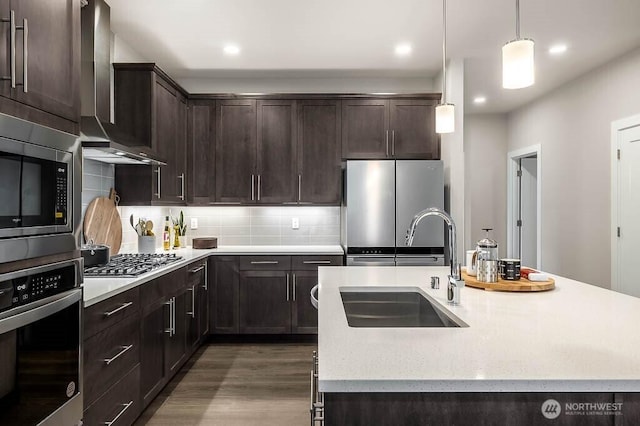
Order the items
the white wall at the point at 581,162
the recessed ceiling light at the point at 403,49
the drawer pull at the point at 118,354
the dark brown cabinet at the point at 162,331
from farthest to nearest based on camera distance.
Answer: the white wall at the point at 581,162, the recessed ceiling light at the point at 403,49, the dark brown cabinet at the point at 162,331, the drawer pull at the point at 118,354

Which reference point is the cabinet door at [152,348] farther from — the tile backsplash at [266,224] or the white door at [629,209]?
the white door at [629,209]

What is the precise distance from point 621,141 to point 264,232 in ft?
12.0

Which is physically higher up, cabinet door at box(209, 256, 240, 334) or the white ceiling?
the white ceiling

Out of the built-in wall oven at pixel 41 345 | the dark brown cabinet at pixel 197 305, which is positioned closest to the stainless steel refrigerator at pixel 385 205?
the dark brown cabinet at pixel 197 305

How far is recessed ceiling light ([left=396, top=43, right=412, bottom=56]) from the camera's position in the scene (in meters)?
3.62

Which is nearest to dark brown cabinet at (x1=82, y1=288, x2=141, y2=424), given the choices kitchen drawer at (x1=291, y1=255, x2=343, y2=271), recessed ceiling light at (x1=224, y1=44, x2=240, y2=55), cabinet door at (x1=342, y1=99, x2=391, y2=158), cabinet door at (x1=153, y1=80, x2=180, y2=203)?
cabinet door at (x1=153, y1=80, x2=180, y2=203)

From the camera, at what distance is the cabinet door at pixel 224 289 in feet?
12.8

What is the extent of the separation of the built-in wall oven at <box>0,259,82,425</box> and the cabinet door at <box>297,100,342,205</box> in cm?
279

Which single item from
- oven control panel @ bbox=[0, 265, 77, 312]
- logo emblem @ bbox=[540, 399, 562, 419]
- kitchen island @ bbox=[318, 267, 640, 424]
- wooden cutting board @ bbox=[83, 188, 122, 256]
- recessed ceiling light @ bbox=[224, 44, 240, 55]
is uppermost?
recessed ceiling light @ bbox=[224, 44, 240, 55]

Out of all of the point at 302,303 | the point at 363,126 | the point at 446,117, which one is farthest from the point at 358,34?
the point at 302,303

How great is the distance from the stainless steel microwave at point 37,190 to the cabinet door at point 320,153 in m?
2.77

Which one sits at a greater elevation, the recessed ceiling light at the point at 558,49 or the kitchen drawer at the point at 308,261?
the recessed ceiling light at the point at 558,49

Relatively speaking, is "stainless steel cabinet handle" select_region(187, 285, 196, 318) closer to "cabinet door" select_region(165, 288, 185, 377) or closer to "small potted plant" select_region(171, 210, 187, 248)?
"cabinet door" select_region(165, 288, 185, 377)

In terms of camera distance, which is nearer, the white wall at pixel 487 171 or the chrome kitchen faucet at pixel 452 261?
the chrome kitchen faucet at pixel 452 261
